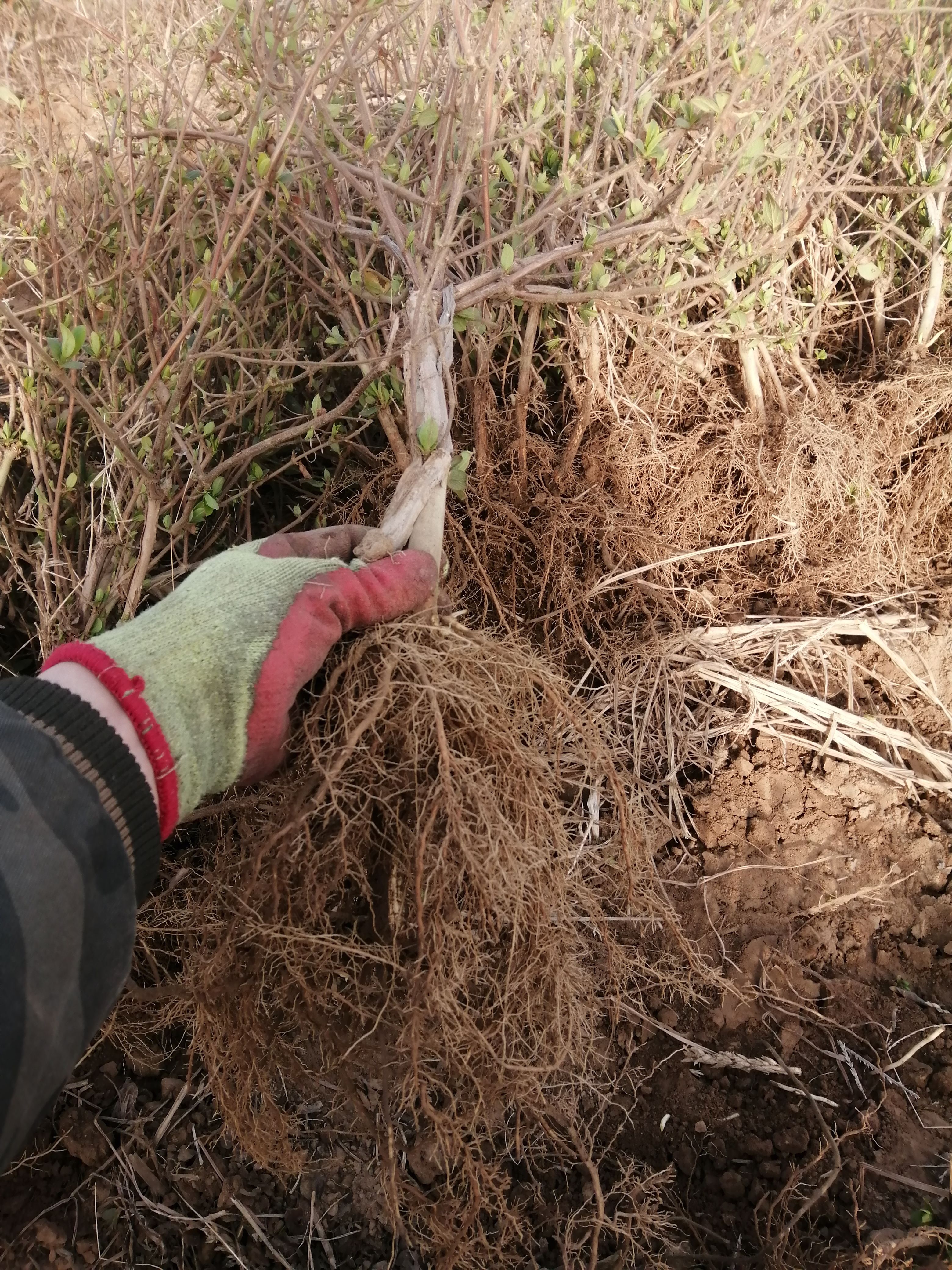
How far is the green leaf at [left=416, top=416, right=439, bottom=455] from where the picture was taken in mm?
1456

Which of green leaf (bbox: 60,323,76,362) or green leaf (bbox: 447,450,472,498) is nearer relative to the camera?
green leaf (bbox: 60,323,76,362)

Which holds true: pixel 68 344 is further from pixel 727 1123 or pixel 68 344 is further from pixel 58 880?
pixel 727 1123

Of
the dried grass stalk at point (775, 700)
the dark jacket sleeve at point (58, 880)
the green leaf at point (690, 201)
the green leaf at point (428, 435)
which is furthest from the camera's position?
the dried grass stalk at point (775, 700)

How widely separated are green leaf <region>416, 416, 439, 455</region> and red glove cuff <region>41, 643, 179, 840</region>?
62 centimetres

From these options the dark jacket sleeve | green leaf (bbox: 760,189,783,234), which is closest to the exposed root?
the dark jacket sleeve

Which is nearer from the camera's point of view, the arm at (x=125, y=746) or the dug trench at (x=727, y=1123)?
the arm at (x=125, y=746)

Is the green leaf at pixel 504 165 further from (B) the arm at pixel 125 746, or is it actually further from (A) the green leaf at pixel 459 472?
(B) the arm at pixel 125 746

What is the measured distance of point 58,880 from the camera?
3.05 feet

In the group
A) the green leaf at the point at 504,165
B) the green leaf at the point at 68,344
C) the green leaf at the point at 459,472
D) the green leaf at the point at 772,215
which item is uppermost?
the green leaf at the point at 504,165

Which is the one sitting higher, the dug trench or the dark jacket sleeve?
the dark jacket sleeve

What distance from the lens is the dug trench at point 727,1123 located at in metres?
1.49

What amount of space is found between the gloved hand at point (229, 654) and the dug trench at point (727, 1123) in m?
0.68

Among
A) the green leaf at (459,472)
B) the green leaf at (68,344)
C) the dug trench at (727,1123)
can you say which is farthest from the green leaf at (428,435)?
the dug trench at (727,1123)

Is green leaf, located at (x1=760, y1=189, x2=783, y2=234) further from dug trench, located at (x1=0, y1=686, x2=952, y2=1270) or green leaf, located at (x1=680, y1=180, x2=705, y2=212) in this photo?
dug trench, located at (x1=0, y1=686, x2=952, y2=1270)
